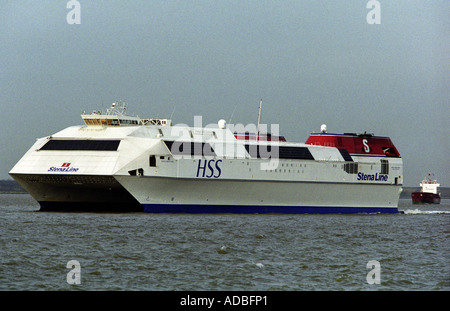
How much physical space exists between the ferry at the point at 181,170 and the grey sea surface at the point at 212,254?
2604mm

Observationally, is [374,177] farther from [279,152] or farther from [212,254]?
[212,254]

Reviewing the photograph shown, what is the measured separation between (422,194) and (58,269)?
99445 millimetres

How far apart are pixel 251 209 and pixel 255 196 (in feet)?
2.89

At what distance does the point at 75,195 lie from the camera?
151ft

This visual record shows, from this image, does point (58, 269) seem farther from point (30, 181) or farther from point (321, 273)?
point (30, 181)

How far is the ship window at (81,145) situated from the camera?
43906 millimetres

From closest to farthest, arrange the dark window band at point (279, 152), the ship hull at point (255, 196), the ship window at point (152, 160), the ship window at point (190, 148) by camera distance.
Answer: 1. the ship window at point (152, 160)
2. the ship hull at point (255, 196)
3. the ship window at point (190, 148)
4. the dark window band at point (279, 152)

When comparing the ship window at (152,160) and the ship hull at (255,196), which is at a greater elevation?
the ship window at (152,160)

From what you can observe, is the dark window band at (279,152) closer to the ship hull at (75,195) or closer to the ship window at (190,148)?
the ship window at (190,148)

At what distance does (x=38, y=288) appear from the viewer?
20.1 m

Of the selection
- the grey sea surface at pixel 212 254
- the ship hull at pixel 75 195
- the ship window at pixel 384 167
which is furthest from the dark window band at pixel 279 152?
the ship hull at pixel 75 195

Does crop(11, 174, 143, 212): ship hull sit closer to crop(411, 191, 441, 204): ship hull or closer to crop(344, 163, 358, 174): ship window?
crop(344, 163, 358, 174): ship window

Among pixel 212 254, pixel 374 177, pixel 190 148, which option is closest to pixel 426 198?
pixel 374 177

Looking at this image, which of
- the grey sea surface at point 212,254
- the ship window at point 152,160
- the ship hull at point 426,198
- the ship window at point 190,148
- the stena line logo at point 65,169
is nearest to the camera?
the grey sea surface at point 212,254
